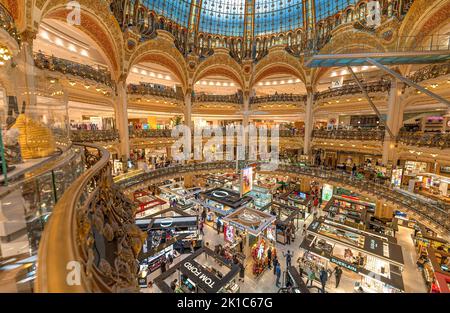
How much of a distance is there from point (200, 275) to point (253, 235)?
5.09 m

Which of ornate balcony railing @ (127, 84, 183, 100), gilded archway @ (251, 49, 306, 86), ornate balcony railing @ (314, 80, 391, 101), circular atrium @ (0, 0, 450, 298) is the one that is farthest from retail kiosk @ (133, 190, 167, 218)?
ornate balcony railing @ (314, 80, 391, 101)

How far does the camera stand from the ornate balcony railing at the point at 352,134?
17.6m

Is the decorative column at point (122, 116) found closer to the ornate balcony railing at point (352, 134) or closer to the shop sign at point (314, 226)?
the shop sign at point (314, 226)

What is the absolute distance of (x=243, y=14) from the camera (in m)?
25.6

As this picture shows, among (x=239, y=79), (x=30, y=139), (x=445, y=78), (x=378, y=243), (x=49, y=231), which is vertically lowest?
(x=378, y=243)

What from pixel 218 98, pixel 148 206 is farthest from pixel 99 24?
pixel 148 206

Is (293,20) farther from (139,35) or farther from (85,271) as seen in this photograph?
(85,271)

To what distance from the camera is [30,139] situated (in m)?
4.09

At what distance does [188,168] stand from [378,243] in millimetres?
17271

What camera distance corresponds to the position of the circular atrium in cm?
290

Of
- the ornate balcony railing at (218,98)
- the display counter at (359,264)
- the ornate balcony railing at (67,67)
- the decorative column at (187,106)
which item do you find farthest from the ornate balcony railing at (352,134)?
the ornate balcony railing at (67,67)

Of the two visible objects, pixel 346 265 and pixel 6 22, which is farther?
pixel 346 265

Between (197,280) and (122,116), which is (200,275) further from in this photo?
(122,116)
